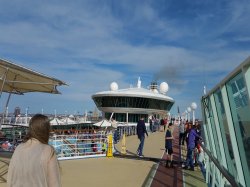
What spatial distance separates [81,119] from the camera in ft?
208

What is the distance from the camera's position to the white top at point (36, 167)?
9.23 feet

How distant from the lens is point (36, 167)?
2809mm

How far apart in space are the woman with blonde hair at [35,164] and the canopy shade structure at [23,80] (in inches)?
221

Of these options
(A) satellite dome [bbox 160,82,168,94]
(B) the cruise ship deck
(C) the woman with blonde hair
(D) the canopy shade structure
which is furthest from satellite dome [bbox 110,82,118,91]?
(C) the woman with blonde hair

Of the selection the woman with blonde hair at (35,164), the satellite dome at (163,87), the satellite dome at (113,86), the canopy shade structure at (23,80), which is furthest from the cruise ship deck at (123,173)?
the satellite dome at (163,87)

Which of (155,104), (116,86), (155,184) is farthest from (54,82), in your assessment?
(116,86)

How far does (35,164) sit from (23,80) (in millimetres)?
8766

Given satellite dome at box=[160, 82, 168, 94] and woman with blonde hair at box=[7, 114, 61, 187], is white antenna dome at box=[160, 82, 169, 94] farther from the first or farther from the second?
woman with blonde hair at box=[7, 114, 61, 187]

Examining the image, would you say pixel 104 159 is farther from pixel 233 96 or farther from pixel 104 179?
pixel 233 96

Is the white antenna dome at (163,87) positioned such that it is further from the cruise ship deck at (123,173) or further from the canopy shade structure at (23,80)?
the canopy shade structure at (23,80)

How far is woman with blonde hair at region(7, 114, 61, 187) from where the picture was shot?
2.82 meters

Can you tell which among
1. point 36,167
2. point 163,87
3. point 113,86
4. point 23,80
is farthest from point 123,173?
point 163,87

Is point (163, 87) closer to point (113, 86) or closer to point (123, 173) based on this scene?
point (113, 86)

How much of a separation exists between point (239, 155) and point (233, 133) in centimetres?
32
